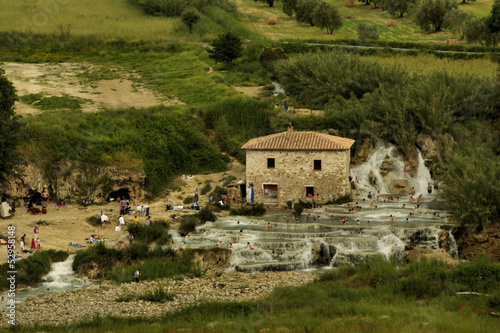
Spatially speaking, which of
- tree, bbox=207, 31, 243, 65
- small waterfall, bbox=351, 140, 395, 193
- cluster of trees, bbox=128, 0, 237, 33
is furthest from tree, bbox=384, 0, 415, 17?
small waterfall, bbox=351, 140, 395, 193

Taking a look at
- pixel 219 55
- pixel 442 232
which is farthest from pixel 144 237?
pixel 219 55

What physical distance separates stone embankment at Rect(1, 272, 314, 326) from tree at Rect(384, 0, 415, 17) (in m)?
84.2

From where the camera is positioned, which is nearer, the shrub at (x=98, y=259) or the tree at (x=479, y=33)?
the shrub at (x=98, y=259)

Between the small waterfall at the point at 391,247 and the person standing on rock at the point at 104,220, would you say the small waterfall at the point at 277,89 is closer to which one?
the person standing on rock at the point at 104,220

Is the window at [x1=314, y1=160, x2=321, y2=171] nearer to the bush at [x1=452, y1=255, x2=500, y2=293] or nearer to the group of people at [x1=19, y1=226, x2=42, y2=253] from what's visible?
the bush at [x1=452, y1=255, x2=500, y2=293]

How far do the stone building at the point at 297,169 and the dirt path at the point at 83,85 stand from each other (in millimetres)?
19309

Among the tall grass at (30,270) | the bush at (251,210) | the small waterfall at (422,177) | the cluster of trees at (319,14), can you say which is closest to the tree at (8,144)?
the tall grass at (30,270)

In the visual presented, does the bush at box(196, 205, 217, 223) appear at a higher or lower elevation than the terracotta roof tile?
lower

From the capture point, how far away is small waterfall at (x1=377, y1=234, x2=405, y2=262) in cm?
3575

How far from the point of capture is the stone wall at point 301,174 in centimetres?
4409

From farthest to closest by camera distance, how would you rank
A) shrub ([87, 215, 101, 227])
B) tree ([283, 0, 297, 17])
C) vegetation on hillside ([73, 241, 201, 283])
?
tree ([283, 0, 297, 17]) < shrub ([87, 215, 101, 227]) < vegetation on hillside ([73, 241, 201, 283])

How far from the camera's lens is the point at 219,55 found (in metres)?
73.5

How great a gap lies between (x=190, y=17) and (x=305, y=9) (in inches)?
823

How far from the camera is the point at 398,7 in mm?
110500
